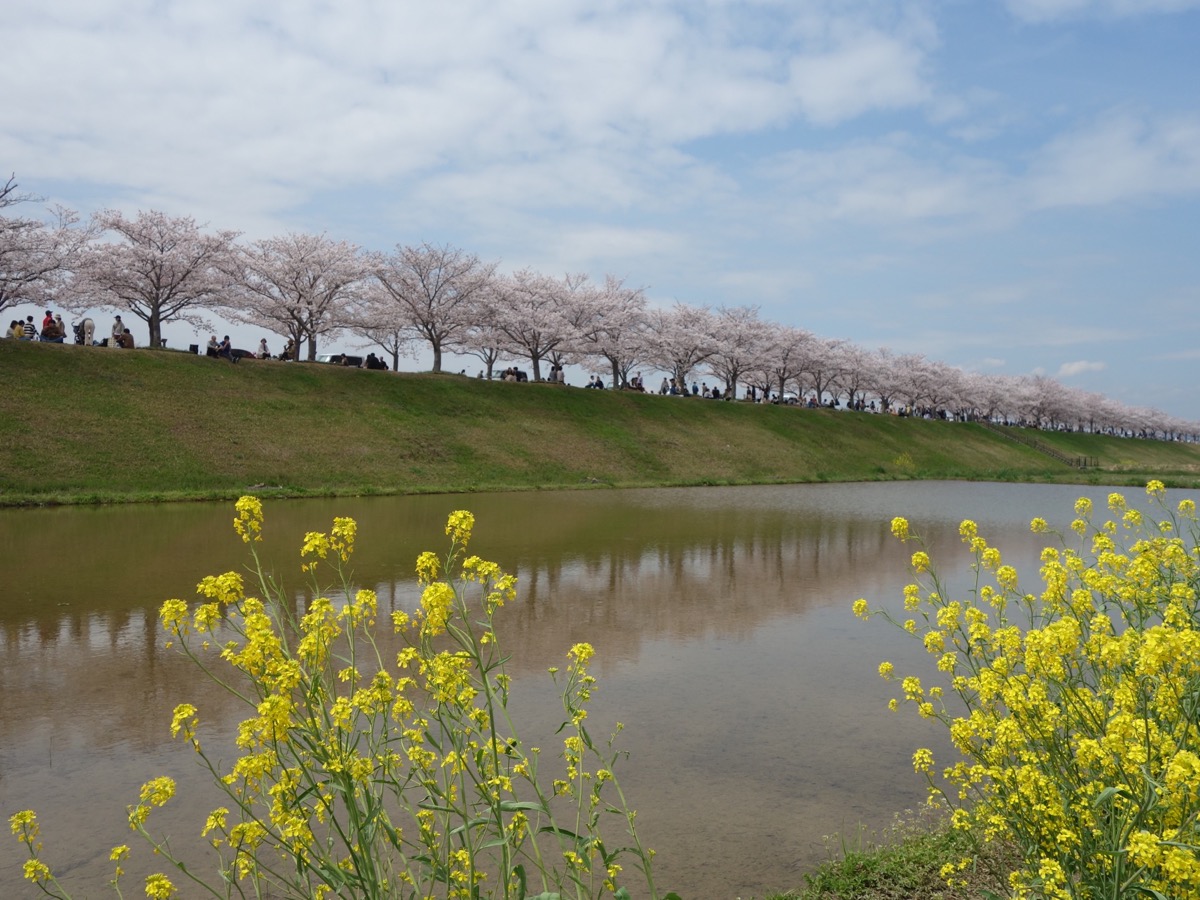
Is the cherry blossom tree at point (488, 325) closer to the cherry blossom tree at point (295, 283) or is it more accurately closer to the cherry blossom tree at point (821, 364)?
the cherry blossom tree at point (295, 283)

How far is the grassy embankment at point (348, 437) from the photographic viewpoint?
78.5 feet

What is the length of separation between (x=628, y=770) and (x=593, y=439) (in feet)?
107

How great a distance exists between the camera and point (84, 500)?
67.9 feet

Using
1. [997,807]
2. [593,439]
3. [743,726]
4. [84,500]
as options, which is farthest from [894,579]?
[593,439]

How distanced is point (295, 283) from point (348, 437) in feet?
51.6

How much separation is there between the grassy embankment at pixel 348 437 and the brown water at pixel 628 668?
571 cm

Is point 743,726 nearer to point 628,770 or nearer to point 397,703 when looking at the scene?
point 628,770

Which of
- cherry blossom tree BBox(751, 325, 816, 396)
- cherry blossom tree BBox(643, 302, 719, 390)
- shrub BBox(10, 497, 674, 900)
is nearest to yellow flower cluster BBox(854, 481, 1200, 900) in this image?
shrub BBox(10, 497, 674, 900)

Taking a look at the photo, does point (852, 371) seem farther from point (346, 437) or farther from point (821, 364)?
point (346, 437)

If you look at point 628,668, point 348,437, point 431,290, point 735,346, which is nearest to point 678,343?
point 735,346

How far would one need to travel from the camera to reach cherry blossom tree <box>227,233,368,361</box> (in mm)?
41469

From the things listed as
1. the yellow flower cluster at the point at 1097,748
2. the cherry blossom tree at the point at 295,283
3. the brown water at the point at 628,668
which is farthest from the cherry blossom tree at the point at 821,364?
the yellow flower cluster at the point at 1097,748

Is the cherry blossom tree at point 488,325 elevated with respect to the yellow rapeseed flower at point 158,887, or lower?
elevated

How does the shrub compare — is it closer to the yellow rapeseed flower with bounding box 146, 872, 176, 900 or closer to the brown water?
the yellow rapeseed flower with bounding box 146, 872, 176, 900
